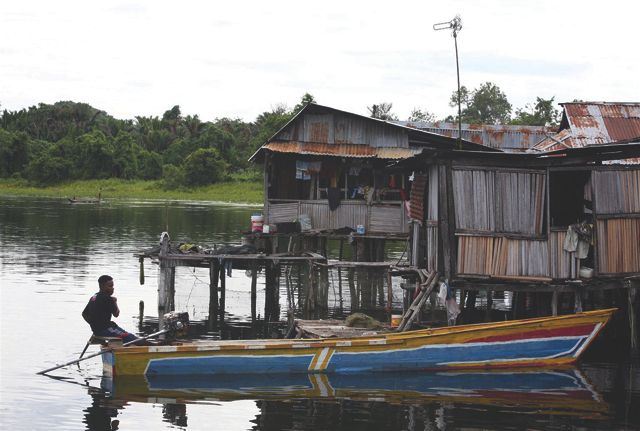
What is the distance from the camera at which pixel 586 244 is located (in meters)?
17.7

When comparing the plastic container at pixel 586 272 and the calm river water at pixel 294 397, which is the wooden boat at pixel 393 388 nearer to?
the calm river water at pixel 294 397

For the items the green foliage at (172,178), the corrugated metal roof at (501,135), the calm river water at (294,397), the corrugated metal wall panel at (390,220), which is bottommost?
the calm river water at (294,397)

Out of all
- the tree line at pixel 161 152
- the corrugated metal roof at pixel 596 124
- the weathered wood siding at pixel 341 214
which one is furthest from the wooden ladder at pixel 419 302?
the tree line at pixel 161 152

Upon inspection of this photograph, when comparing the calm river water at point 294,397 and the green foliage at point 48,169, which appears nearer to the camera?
the calm river water at point 294,397

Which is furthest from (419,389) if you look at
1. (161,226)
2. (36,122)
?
(36,122)

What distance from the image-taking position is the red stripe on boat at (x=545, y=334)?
17.3 metres

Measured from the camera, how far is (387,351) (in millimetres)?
17281

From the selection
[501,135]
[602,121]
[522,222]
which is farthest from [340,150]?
[522,222]

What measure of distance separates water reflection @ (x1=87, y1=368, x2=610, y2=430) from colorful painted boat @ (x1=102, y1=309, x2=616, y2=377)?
0.62 ft

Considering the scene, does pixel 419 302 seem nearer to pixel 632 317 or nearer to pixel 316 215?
pixel 632 317

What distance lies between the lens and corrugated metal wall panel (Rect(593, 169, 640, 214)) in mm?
17828

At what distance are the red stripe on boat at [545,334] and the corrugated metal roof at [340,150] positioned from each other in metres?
9.45

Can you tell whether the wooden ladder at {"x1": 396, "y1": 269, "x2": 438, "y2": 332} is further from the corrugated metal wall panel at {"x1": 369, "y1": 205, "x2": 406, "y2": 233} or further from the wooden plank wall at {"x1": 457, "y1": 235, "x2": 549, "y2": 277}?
the corrugated metal wall panel at {"x1": 369, "y1": 205, "x2": 406, "y2": 233}

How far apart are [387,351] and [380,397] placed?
125 centimetres
